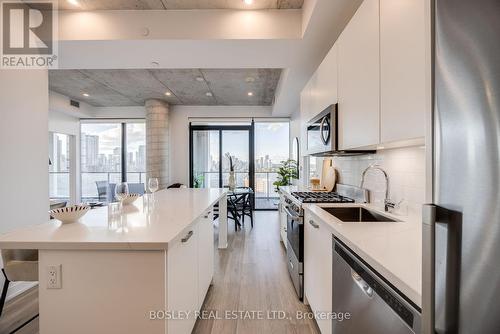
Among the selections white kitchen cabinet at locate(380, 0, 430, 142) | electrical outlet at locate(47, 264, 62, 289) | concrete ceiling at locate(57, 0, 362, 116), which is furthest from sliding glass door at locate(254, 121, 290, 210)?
electrical outlet at locate(47, 264, 62, 289)

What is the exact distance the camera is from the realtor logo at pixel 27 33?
2.26m

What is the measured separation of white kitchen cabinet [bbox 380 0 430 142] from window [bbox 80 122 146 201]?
6.35 m

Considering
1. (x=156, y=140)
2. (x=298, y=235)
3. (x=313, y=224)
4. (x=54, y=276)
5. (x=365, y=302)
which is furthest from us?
(x=156, y=140)

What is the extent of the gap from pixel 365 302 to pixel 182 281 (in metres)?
0.98

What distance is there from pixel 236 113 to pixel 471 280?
6029mm

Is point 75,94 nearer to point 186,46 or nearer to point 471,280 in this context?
point 186,46

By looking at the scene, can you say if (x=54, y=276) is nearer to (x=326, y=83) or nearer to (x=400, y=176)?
(x=400, y=176)

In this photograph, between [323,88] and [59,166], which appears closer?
[323,88]

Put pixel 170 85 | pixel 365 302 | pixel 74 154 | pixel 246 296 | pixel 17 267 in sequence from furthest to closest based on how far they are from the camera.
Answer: pixel 74 154 < pixel 170 85 < pixel 246 296 < pixel 17 267 < pixel 365 302

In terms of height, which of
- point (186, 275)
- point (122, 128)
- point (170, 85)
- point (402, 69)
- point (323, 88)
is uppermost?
point (170, 85)

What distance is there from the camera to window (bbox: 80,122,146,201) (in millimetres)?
6500

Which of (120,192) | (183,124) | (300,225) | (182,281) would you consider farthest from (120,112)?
(182,281)

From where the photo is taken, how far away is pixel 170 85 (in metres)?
4.65

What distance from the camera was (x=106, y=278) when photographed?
1121mm
